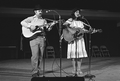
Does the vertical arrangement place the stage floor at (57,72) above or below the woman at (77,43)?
below

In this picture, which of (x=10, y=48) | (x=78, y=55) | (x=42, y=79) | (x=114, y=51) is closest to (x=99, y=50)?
(x=114, y=51)

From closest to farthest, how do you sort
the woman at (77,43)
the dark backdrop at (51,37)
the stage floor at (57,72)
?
the stage floor at (57,72) < the woman at (77,43) < the dark backdrop at (51,37)

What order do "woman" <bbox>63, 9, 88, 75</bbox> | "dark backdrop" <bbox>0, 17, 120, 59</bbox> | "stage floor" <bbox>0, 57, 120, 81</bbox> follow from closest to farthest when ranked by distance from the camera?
"stage floor" <bbox>0, 57, 120, 81</bbox> < "woman" <bbox>63, 9, 88, 75</bbox> < "dark backdrop" <bbox>0, 17, 120, 59</bbox>

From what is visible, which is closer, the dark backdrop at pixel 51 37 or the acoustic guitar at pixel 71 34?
the acoustic guitar at pixel 71 34

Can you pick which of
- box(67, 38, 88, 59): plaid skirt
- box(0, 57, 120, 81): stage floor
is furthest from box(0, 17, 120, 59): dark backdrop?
box(67, 38, 88, 59): plaid skirt

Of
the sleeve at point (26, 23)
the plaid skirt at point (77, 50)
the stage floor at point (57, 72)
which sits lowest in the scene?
the stage floor at point (57, 72)

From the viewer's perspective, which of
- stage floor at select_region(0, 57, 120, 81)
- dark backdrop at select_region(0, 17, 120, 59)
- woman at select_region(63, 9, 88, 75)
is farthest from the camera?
dark backdrop at select_region(0, 17, 120, 59)

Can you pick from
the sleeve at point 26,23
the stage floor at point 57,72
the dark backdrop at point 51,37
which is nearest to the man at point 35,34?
the sleeve at point 26,23

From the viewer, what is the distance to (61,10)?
9.10m

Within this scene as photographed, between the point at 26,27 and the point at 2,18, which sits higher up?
the point at 2,18

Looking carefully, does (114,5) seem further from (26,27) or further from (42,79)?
(42,79)

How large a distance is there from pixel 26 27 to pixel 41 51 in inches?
24.9

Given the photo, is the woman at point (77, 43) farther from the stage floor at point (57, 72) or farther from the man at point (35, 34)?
the man at point (35, 34)

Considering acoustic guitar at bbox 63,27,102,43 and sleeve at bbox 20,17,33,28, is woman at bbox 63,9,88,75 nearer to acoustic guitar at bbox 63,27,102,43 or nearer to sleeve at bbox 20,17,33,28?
acoustic guitar at bbox 63,27,102,43
